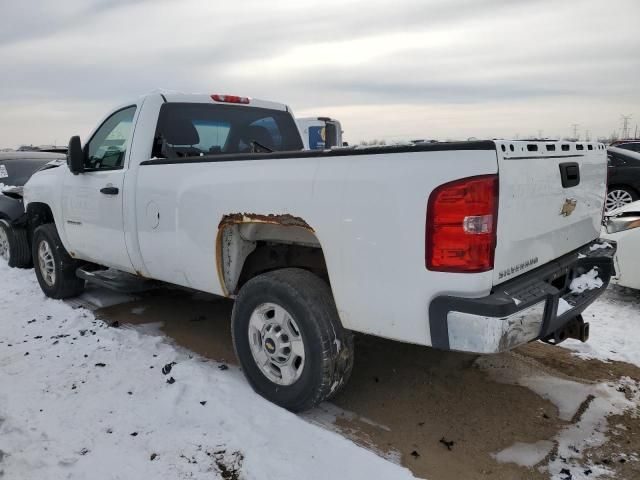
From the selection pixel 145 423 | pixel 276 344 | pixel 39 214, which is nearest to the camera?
pixel 145 423

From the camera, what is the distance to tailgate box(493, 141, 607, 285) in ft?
7.75

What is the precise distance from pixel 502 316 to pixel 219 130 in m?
3.18

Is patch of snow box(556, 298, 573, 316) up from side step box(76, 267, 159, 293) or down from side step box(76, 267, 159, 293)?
up

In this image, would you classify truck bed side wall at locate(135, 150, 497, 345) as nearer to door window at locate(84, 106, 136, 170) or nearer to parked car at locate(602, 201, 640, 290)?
door window at locate(84, 106, 136, 170)

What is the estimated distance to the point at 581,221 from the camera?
3203 mm

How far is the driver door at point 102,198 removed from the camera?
4266 mm

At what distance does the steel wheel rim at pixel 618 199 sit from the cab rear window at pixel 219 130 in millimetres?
7465

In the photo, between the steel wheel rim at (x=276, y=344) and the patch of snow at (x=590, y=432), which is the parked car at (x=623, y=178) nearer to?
the patch of snow at (x=590, y=432)

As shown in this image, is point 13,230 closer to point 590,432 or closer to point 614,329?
point 590,432

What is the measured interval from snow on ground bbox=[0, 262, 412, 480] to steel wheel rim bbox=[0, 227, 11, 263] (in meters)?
3.58

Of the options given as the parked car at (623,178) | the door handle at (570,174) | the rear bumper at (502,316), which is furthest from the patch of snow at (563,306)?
the parked car at (623,178)

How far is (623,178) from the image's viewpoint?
976 cm

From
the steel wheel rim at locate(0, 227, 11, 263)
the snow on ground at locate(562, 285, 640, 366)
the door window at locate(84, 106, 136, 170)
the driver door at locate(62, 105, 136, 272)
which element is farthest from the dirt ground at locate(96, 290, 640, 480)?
the steel wheel rim at locate(0, 227, 11, 263)

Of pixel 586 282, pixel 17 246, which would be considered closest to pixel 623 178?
pixel 586 282
